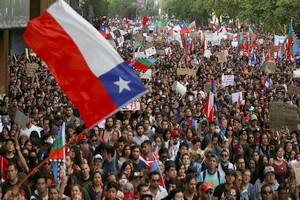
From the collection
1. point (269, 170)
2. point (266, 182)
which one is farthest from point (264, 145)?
point (266, 182)

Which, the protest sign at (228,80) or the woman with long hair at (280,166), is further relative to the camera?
the protest sign at (228,80)

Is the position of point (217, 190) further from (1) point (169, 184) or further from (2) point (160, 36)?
(2) point (160, 36)

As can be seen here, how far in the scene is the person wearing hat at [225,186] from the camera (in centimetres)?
1021

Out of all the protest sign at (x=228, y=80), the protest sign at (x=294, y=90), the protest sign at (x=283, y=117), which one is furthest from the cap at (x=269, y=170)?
the protest sign at (x=228, y=80)

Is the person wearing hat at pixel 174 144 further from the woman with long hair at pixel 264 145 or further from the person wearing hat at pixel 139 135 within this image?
the woman with long hair at pixel 264 145

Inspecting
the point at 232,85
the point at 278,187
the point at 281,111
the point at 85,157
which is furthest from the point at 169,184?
the point at 232,85

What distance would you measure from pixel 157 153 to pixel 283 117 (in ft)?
12.8

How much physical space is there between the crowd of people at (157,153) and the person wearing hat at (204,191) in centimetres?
1

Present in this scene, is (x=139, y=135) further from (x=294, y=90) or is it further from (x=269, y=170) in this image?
(x=294, y=90)

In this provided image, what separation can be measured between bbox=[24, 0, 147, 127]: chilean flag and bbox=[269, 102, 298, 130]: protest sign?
881 cm

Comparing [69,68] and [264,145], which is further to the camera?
[264,145]

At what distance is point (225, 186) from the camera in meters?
10.3

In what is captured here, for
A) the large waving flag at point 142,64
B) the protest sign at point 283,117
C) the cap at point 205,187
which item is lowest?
the large waving flag at point 142,64

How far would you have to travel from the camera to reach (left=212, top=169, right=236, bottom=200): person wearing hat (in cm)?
1021
